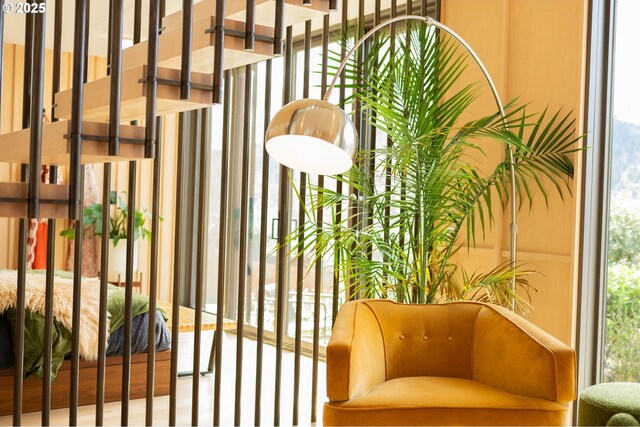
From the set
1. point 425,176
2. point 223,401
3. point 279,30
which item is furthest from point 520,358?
point 223,401

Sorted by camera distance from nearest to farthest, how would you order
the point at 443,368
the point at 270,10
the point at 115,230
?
the point at 270,10, the point at 443,368, the point at 115,230

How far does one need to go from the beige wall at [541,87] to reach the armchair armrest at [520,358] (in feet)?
2.98

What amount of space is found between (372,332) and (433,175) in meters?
0.86

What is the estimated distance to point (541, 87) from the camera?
377 centimetres

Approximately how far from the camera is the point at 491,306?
291 cm

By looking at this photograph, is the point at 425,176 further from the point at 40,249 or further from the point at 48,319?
the point at 40,249

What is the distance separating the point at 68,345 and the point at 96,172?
11.8ft

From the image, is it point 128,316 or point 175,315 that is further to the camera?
point 175,315

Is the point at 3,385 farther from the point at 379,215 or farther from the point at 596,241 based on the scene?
the point at 596,241

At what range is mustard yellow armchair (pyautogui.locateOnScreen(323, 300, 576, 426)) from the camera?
2430 mm

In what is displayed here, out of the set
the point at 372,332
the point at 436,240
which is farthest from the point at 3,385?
the point at 436,240

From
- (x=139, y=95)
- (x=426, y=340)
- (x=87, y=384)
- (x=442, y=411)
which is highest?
(x=139, y=95)

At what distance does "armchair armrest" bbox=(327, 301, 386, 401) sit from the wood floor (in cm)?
106

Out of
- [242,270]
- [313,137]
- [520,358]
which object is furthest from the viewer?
[242,270]
